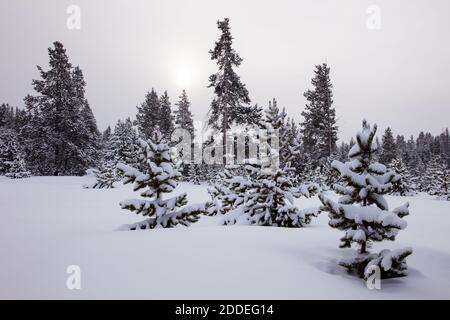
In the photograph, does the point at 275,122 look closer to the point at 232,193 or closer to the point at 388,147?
the point at 232,193

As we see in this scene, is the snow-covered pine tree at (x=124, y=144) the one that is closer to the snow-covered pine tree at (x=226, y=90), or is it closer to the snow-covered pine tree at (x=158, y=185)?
the snow-covered pine tree at (x=226, y=90)

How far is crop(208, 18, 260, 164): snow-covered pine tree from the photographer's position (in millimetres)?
23766

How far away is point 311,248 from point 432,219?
27.8ft

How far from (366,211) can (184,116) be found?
44.6m

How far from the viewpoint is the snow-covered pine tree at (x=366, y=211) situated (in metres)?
3.92

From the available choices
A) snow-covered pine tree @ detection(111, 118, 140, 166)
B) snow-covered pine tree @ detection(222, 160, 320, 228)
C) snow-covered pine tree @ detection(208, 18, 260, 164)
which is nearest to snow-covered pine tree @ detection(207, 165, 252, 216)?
snow-covered pine tree @ detection(222, 160, 320, 228)

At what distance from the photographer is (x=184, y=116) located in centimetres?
4691

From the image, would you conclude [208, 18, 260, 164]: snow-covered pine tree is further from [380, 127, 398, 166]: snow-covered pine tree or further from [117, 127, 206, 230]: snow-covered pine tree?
[380, 127, 398, 166]: snow-covered pine tree

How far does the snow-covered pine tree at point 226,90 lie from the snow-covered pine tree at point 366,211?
19177mm

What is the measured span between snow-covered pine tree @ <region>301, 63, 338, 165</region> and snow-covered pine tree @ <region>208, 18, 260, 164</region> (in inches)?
395

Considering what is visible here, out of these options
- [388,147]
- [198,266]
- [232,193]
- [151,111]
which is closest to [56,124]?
[151,111]

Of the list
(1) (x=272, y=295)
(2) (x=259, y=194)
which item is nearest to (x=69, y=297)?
(1) (x=272, y=295)
